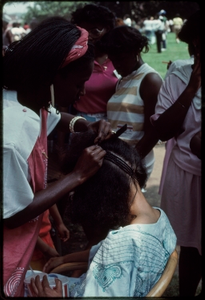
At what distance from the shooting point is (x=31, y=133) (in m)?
1.65

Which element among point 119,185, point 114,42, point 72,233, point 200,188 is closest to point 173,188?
point 200,188

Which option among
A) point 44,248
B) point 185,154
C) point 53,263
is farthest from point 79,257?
point 185,154

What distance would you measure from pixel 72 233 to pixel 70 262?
1980 mm

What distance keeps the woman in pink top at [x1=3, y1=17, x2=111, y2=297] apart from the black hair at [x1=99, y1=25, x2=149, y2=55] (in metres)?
0.93

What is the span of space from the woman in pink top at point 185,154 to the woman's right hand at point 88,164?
0.74 m

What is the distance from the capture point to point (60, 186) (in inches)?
65.8

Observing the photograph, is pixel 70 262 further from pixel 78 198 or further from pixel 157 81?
pixel 157 81

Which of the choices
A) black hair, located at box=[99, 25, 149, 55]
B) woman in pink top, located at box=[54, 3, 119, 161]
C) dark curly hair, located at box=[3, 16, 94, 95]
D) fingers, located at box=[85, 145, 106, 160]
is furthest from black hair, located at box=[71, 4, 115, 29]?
fingers, located at box=[85, 145, 106, 160]

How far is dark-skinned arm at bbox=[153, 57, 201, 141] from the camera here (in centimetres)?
227

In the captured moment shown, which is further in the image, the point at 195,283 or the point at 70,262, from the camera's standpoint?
the point at 195,283

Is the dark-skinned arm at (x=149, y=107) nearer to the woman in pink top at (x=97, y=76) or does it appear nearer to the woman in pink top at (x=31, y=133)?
the woman in pink top at (x=97, y=76)

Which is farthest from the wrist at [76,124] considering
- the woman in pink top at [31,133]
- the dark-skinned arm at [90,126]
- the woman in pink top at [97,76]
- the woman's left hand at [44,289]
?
the woman's left hand at [44,289]

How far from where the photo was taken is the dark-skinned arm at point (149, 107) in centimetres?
273

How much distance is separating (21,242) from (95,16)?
2.18 m
